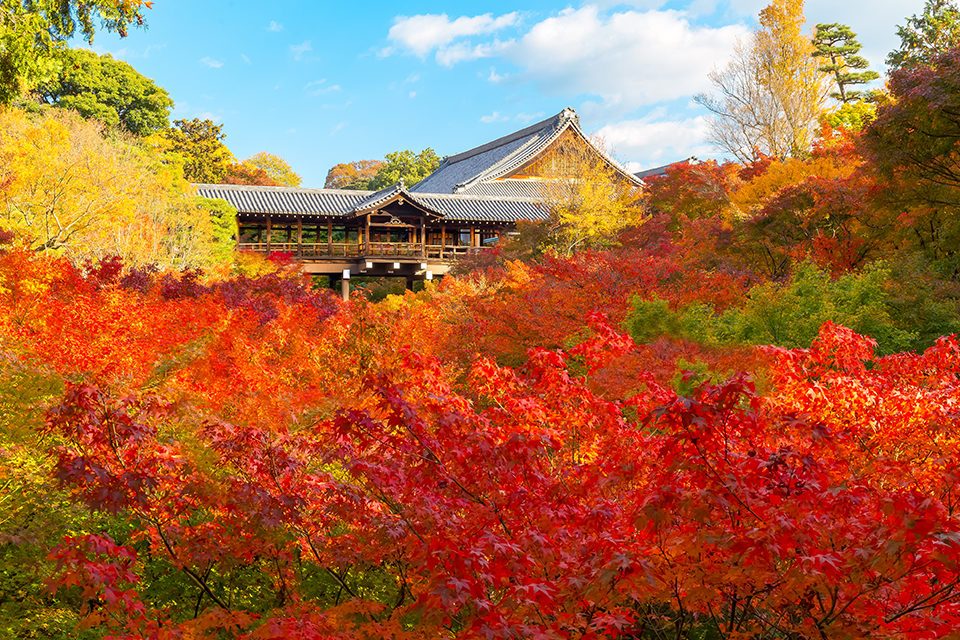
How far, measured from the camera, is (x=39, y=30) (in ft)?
36.6

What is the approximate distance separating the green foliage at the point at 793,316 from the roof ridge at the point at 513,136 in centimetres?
3117

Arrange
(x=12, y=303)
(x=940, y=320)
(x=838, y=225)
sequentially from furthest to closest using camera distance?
(x=838, y=225) < (x=12, y=303) < (x=940, y=320)

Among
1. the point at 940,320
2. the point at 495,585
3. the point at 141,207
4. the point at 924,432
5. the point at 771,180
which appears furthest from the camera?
the point at 141,207

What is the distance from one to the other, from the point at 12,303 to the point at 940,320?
1341 cm

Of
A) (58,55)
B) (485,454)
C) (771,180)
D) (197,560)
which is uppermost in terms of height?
(58,55)

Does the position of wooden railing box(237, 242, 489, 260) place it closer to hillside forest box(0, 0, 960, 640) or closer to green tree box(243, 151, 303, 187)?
hillside forest box(0, 0, 960, 640)

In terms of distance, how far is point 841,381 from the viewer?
5.40 metres

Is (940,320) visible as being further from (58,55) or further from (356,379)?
(58,55)

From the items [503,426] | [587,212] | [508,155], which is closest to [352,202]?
[508,155]

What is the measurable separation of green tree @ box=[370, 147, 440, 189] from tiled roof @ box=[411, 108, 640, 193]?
9.75 m

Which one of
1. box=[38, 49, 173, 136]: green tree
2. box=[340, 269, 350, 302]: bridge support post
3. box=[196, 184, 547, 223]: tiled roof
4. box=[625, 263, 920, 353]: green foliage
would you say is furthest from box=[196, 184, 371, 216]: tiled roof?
box=[625, 263, 920, 353]: green foliage

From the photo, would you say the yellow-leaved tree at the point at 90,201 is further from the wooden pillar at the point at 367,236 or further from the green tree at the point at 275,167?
the green tree at the point at 275,167

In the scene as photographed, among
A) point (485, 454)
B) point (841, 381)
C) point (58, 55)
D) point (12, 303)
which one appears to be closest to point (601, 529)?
point (485, 454)

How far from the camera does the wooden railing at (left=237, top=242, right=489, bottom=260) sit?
1208 inches
